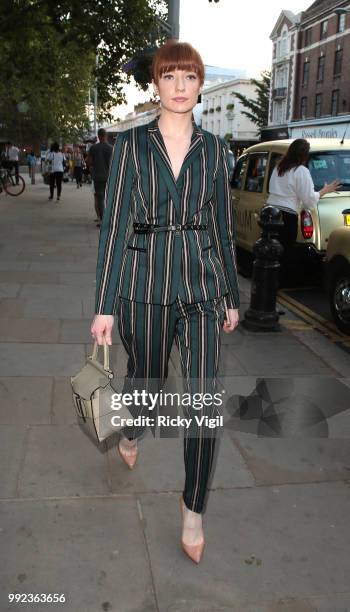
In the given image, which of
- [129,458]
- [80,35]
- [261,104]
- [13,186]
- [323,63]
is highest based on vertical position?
[323,63]

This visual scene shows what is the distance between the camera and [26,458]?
3.15 meters

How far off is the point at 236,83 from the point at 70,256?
88.2 meters

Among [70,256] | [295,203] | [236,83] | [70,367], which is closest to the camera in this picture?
[70,367]

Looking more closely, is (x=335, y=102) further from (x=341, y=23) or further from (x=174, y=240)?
(x=174, y=240)

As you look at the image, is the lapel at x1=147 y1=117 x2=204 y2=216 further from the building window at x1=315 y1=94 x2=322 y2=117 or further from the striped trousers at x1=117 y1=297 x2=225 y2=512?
the building window at x1=315 y1=94 x2=322 y2=117

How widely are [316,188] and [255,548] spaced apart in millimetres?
5750

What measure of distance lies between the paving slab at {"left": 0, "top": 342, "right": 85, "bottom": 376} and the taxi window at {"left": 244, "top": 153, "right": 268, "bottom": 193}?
428 centimetres

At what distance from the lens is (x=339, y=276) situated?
5984mm

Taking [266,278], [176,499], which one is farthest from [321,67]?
[176,499]

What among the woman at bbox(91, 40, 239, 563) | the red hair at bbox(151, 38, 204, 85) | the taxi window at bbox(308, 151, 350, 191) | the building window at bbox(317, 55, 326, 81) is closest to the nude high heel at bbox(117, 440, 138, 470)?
the woman at bbox(91, 40, 239, 563)

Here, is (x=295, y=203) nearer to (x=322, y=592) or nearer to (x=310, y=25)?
(x=322, y=592)

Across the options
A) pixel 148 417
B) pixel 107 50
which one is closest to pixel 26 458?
pixel 148 417

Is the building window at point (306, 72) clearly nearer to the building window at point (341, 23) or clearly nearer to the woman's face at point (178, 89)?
the building window at point (341, 23)

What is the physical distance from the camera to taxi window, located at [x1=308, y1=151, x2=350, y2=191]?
7.52 meters
